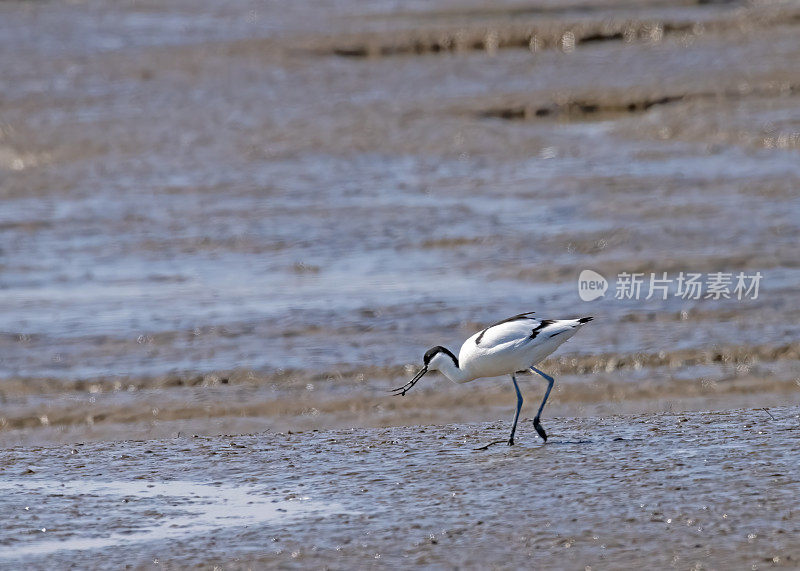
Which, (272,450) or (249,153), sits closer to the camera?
(272,450)

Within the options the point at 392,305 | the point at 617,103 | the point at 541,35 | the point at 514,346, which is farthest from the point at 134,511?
→ the point at 541,35

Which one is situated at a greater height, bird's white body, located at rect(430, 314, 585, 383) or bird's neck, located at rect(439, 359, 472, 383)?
bird's white body, located at rect(430, 314, 585, 383)

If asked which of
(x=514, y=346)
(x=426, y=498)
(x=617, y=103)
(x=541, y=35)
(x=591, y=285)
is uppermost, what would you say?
(x=541, y=35)

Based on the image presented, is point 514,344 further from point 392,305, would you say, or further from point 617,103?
point 617,103

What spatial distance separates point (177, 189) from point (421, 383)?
7330mm

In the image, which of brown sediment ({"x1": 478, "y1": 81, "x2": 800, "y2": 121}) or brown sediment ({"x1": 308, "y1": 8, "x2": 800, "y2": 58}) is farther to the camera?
brown sediment ({"x1": 308, "y1": 8, "x2": 800, "y2": 58})

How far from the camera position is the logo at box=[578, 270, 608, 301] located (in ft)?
36.1

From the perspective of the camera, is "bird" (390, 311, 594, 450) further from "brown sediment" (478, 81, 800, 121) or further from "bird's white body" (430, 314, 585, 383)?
"brown sediment" (478, 81, 800, 121)

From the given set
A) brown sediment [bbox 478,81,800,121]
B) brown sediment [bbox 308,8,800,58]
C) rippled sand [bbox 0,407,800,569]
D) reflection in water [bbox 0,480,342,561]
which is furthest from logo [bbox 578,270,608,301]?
brown sediment [bbox 308,8,800,58]

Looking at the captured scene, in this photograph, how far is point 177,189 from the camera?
15977 mm

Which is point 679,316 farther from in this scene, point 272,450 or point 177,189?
point 177,189

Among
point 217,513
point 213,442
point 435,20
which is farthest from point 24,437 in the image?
point 435,20

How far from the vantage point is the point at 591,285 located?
11.3m

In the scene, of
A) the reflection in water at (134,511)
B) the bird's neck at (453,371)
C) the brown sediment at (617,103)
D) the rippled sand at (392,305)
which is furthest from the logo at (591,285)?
the brown sediment at (617,103)
